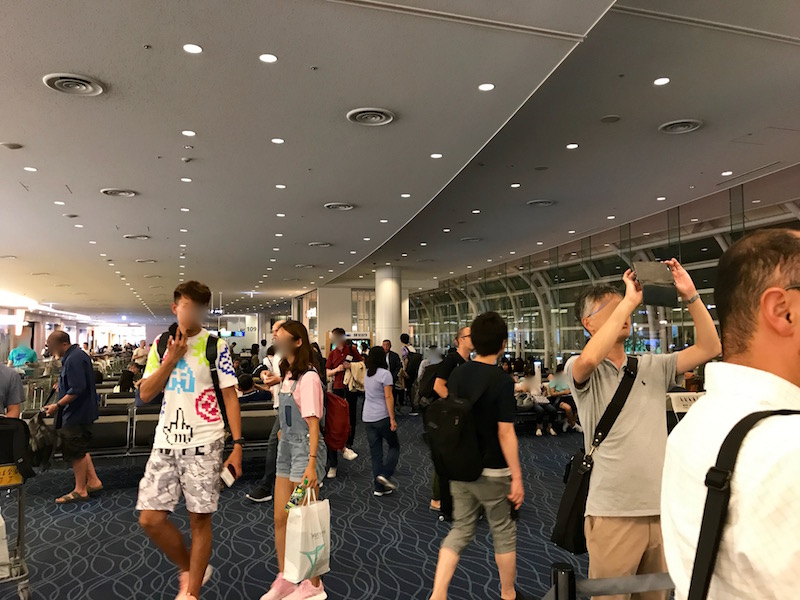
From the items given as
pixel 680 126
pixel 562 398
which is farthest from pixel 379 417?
pixel 562 398

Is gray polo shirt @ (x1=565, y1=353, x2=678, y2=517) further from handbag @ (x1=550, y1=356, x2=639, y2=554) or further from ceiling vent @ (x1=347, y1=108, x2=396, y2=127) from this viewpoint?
ceiling vent @ (x1=347, y1=108, x2=396, y2=127)

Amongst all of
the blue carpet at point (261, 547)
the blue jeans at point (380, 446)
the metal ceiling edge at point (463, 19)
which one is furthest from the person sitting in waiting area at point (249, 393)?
the metal ceiling edge at point (463, 19)

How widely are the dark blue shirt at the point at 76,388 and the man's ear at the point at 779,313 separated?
6453mm

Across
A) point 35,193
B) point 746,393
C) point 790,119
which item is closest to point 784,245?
point 746,393

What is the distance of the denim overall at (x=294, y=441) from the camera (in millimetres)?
3693

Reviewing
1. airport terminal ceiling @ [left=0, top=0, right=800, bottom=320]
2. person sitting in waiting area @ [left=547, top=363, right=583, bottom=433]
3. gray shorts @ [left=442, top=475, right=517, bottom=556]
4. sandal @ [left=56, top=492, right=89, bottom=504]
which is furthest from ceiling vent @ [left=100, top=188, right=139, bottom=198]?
gray shorts @ [left=442, top=475, right=517, bottom=556]

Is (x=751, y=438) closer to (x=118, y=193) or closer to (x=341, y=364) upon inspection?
(x=341, y=364)

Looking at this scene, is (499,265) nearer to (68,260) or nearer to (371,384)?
(68,260)

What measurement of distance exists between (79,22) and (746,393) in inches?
200

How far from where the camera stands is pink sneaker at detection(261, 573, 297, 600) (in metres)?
3.53

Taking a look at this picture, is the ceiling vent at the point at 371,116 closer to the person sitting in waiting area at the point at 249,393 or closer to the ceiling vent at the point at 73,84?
the ceiling vent at the point at 73,84

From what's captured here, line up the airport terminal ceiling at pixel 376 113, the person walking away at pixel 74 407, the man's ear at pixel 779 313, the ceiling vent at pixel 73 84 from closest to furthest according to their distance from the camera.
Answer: the man's ear at pixel 779 313 → the airport terminal ceiling at pixel 376 113 → the ceiling vent at pixel 73 84 → the person walking away at pixel 74 407

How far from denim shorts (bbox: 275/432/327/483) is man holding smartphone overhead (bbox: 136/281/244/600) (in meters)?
0.40

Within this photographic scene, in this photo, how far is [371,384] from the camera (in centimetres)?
650
